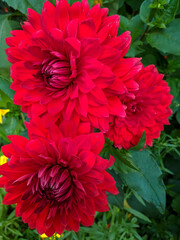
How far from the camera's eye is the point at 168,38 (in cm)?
62

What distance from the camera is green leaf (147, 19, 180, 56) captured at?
0.61 metres

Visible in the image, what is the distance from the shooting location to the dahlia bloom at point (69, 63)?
1.30 feet

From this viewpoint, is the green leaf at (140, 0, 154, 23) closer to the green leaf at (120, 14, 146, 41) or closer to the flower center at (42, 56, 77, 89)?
the green leaf at (120, 14, 146, 41)

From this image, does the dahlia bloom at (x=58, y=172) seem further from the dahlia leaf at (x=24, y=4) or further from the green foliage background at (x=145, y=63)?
the dahlia leaf at (x=24, y=4)

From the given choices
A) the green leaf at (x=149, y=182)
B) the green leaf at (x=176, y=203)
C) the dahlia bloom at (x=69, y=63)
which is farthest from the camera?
the green leaf at (x=176, y=203)

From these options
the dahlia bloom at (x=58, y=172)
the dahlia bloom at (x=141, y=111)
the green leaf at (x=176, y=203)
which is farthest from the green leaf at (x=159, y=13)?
the green leaf at (x=176, y=203)

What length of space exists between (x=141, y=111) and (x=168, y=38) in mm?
225

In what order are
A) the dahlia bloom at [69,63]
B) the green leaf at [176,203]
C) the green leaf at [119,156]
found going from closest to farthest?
the dahlia bloom at [69,63]
the green leaf at [119,156]
the green leaf at [176,203]

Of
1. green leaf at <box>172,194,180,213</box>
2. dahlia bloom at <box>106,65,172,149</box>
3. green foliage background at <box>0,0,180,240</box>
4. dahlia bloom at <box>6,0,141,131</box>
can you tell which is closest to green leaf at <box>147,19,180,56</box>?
green foliage background at <box>0,0,180,240</box>

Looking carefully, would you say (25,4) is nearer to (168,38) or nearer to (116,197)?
(168,38)

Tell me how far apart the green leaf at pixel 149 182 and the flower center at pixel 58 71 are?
0.30 meters

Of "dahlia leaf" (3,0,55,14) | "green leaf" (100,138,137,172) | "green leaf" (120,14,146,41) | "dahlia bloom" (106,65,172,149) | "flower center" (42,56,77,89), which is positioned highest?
"dahlia leaf" (3,0,55,14)

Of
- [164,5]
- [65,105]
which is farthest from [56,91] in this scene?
[164,5]

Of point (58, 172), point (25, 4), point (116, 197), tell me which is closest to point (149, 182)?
point (116, 197)
